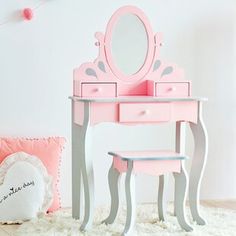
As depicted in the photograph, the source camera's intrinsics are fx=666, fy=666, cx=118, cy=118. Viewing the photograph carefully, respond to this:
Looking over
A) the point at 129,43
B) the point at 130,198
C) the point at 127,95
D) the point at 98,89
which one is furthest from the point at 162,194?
the point at 129,43

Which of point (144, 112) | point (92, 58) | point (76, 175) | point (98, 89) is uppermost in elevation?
point (92, 58)

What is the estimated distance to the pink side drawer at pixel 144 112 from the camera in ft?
10.9

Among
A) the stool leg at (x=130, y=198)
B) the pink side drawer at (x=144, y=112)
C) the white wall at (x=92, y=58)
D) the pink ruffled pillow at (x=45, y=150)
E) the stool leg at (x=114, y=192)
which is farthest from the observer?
the white wall at (x=92, y=58)

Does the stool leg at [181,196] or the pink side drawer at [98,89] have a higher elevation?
the pink side drawer at [98,89]

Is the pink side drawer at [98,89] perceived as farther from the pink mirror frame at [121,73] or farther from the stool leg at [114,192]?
the stool leg at [114,192]

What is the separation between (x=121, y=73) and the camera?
11.4 feet

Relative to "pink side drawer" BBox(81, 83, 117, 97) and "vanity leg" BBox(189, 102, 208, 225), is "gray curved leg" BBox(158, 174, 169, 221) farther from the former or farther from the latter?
"pink side drawer" BBox(81, 83, 117, 97)

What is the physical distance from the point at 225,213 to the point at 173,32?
1135 millimetres

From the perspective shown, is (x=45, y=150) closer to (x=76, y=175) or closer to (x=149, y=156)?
(x=76, y=175)

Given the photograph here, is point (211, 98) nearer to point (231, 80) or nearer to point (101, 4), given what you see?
point (231, 80)

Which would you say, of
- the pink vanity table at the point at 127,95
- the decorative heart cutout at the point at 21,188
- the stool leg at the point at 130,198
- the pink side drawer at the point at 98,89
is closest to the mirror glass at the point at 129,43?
the pink vanity table at the point at 127,95

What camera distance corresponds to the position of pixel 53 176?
372cm

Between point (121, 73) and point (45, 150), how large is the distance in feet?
2.10

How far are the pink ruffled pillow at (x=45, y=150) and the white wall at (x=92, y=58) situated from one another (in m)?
0.11
